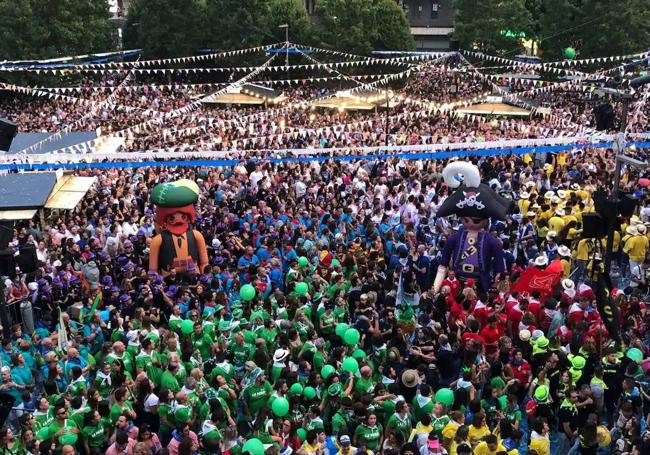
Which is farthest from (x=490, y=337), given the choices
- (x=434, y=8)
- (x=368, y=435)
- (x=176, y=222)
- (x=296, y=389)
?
(x=434, y=8)

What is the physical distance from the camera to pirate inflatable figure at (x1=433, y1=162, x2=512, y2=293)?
12.1 m

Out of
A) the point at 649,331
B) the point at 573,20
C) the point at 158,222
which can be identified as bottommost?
the point at 649,331

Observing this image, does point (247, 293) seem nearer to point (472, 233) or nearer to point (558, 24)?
point (472, 233)

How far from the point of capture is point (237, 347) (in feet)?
30.9

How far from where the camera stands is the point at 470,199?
12156 millimetres

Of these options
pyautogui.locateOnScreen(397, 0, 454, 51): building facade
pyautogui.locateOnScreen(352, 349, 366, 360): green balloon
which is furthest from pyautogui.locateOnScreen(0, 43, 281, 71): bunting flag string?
pyautogui.locateOnScreen(352, 349, 366, 360): green balloon

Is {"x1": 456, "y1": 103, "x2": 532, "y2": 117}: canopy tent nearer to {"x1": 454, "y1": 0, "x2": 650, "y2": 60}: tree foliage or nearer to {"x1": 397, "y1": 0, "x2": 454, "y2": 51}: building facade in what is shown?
{"x1": 454, "y1": 0, "x2": 650, "y2": 60}: tree foliage

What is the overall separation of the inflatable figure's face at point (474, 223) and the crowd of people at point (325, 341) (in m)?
0.89

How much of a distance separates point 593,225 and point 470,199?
9.31ft

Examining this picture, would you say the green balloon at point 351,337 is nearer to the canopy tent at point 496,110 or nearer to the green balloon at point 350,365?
the green balloon at point 350,365

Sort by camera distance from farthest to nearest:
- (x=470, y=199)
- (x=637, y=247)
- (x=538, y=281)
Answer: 1. (x=637, y=247)
2. (x=470, y=199)
3. (x=538, y=281)

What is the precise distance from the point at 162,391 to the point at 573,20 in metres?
39.2

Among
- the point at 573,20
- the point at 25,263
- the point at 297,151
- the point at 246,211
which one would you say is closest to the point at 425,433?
the point at 25,263

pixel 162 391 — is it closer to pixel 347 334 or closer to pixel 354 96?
pixel 347 334
